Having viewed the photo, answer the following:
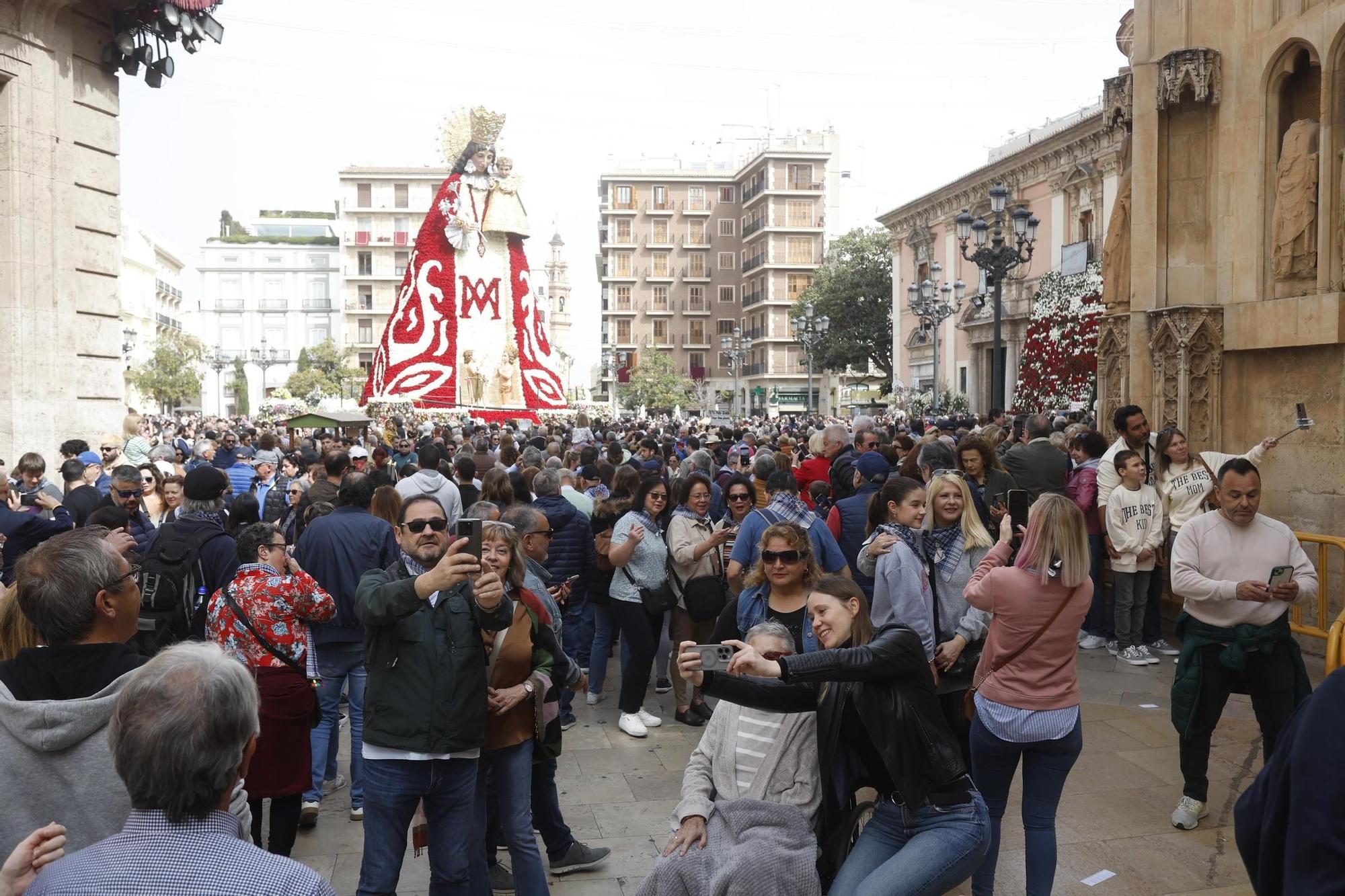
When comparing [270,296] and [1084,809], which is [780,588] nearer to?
[1084,809]

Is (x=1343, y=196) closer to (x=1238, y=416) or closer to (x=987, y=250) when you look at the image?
(x=1238, y=416)

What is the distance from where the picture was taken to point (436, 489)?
7984 mm

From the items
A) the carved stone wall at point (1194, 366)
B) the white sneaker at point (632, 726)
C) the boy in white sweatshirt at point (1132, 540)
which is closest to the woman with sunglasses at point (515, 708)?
the white sneaker at point (632, 726)

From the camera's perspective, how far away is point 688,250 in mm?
76312

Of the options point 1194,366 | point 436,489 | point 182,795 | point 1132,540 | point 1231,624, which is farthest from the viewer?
point 1194,366

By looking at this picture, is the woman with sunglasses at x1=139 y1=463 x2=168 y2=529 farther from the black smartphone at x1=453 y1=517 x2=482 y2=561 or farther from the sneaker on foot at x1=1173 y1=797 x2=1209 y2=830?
the sneaker on foot at x1=1173 y1=797 x2=1209 y2=830

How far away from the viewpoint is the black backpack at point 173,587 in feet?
14.6

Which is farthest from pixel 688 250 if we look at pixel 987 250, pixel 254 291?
pixel 987 250

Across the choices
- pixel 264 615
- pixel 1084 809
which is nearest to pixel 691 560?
pixel 1084 809

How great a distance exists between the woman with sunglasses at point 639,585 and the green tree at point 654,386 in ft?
180

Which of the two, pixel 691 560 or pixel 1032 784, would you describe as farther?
pixel 691 560

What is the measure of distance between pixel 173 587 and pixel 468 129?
36.0 meters

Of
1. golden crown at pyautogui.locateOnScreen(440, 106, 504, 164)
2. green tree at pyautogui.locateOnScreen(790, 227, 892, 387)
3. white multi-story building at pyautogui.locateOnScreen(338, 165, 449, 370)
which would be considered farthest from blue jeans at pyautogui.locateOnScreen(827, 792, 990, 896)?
white multi-story building at pyautogui.locateOnScreen(338, 165, 449, 370)

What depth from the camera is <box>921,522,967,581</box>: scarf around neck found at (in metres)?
5.00
